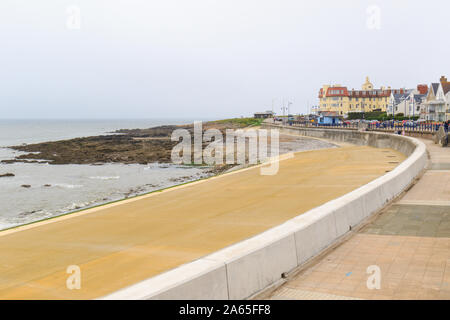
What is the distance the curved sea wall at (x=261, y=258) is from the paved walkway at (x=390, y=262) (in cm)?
21

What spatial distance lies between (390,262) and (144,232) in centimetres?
651

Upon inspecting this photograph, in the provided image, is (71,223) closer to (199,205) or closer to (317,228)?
(199,205)

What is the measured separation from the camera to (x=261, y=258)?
5082 millimetres

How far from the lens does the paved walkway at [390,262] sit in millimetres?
4988

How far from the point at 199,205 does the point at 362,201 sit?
7375 millimetres

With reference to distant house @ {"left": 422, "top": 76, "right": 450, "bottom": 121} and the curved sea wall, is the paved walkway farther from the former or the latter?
distant house @ {"left": 422, "top": 76, "right": 450, "bottom": 121}

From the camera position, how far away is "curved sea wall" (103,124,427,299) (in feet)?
13.0

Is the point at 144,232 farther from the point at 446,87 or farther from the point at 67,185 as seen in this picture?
the point at 446,87

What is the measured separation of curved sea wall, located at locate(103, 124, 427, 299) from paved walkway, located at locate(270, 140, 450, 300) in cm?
21

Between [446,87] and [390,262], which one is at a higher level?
[446,87]

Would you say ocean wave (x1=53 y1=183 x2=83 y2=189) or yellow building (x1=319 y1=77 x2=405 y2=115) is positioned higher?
yellow building (x1=319 y1=77 x2=405 y2=115)

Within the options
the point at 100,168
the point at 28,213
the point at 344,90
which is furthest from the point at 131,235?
the point at 344,90

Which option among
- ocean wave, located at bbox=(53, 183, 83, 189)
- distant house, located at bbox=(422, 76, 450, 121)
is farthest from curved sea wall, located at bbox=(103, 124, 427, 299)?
distant house, located at bbox=(422, 76, 450, 121)

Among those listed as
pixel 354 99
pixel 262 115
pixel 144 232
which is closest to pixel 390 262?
pixel 144 232
